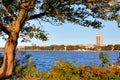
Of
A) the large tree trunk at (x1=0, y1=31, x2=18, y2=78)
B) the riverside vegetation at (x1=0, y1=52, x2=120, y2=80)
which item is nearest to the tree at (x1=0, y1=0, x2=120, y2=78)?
the large tree trunk at (x1=0, y1=31, x2=18, y2=78)

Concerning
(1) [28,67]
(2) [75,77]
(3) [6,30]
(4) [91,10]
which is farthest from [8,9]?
(1) [28,67]

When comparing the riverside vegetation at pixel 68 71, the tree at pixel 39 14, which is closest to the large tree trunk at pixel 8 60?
the tree at pixel 39 14

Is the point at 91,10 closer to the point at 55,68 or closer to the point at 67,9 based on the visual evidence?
the point at 67,9

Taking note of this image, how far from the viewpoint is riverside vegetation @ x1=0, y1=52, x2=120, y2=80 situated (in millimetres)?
19500

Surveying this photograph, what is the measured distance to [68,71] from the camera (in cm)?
2008

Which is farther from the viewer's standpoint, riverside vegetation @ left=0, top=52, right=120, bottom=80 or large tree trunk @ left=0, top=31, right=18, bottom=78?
riverside vegetation @ left=0, top=52, right=120, bottom=80

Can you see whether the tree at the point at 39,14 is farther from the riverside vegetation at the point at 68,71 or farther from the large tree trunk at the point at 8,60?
the riverside vegetation at the point at 68,71

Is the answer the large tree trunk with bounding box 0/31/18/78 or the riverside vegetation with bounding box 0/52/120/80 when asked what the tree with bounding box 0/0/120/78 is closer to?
the large tree trunk with bounding box 0/31/18/78

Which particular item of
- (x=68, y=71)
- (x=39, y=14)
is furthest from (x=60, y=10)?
(x=68, y=71)

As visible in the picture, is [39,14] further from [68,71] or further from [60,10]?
[68,71]

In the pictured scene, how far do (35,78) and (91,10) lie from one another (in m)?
8.40

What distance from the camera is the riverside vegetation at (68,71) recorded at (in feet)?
64.0

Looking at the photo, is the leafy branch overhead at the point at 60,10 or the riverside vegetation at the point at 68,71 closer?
the leafy branch overhead at the point at 60,10

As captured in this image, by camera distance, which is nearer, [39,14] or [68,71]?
[39,14]
